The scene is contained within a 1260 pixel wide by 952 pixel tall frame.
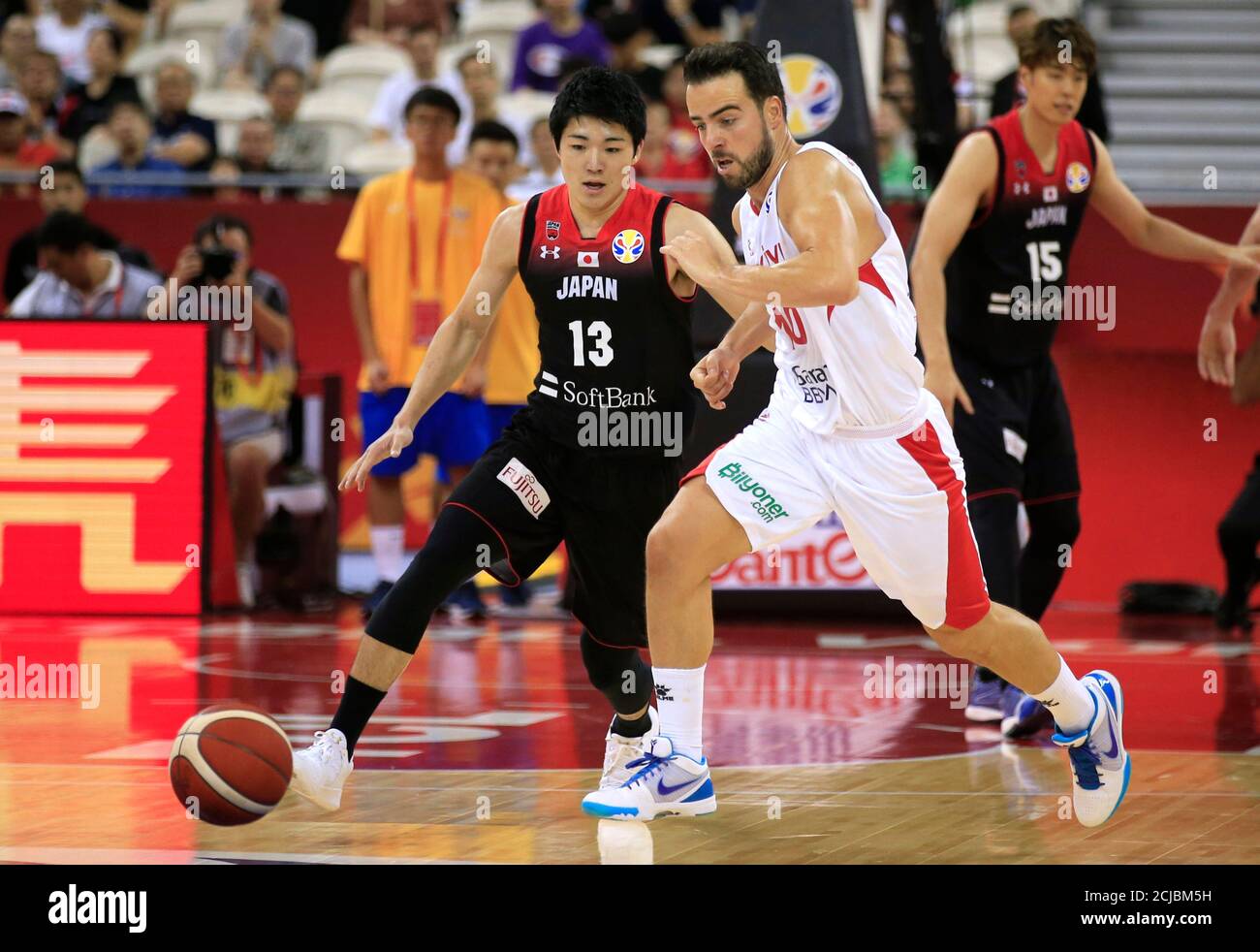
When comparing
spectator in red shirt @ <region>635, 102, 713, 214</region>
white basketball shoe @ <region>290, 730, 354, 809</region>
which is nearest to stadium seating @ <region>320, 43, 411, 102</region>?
spectator in red shirt @ <region>635, 102, 713, 214</region>

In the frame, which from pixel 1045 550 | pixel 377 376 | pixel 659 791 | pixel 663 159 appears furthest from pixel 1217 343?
pixel 663 159

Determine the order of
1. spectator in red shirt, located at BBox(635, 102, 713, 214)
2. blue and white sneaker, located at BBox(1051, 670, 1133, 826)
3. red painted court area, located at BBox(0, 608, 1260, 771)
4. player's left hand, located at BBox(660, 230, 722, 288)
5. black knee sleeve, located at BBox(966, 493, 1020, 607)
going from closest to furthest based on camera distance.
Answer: player's left hand, located at BBox(660, 230, 722, 288), blue and white sneaker, located at BBox(1051, 670, 1133, 826), red painted court area, located at BBox(0, 608, 1260, 771), black knee sleeve, located at BBox(966, 493, 1020, 607), spectator in red shirt, located at BBox(635, 102, 713, 214)

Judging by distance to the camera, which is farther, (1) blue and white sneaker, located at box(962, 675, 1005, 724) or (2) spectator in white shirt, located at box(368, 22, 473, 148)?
(2) spectator in white shirt, located at box(368, 22, 473, 148)

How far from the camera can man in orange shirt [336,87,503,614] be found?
10.1 meters

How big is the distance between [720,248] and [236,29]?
11363mm

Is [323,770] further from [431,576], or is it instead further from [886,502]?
[886,502]

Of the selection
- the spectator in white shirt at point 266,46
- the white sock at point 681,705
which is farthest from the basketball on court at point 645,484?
the spectator in white shirt at point 266,46

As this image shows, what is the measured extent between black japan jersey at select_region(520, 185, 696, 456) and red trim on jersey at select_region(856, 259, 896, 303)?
74 centimetres

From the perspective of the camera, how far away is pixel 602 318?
5.59m

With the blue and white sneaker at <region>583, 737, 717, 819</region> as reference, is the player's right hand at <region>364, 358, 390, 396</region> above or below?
above

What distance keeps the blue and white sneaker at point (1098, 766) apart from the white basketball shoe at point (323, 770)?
6.61 feet

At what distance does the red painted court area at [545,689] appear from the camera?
643 centimetres

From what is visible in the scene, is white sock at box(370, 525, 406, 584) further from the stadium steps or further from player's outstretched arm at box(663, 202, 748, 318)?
the stadium steps
